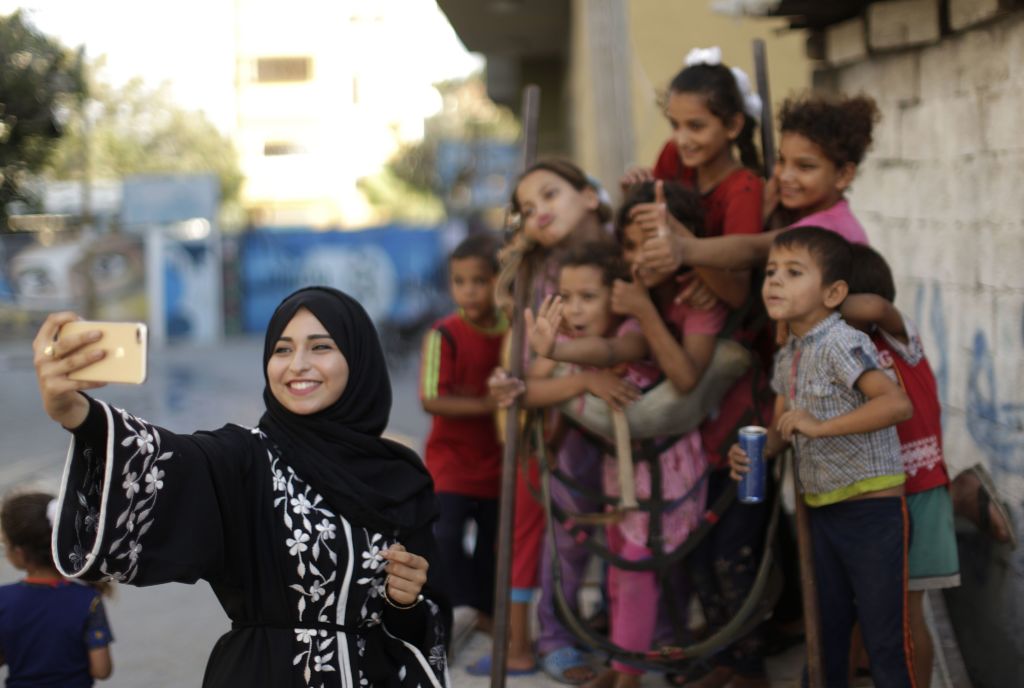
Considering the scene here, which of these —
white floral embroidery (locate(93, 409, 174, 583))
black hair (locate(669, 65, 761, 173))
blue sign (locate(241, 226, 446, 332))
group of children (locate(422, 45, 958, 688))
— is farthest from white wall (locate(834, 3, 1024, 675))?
blue sign (locate(241, 226, 446, 332))

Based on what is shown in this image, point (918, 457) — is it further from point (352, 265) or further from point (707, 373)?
point (352, 265)

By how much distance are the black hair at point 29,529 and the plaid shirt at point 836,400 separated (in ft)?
6.99

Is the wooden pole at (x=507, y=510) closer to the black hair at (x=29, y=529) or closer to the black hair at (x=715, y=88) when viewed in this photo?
the black hair at (x=715, y=88)

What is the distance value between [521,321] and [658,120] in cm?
478

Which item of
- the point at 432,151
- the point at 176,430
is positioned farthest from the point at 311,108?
the point at 176,430

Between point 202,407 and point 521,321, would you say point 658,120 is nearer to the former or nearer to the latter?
point 521,321

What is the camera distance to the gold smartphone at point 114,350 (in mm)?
2180

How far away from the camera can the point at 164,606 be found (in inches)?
220

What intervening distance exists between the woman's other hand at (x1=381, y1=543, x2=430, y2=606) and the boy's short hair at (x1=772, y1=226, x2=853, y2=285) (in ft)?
4.55

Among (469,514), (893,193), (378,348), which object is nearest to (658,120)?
(893,193)

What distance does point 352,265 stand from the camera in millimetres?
25969

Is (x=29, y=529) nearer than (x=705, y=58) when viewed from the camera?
Yes

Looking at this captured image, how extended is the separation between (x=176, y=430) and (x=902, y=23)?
823 centimetres

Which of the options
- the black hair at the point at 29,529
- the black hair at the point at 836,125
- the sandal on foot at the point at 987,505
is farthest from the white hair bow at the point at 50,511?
the sandal on foot at the point at 987,505
